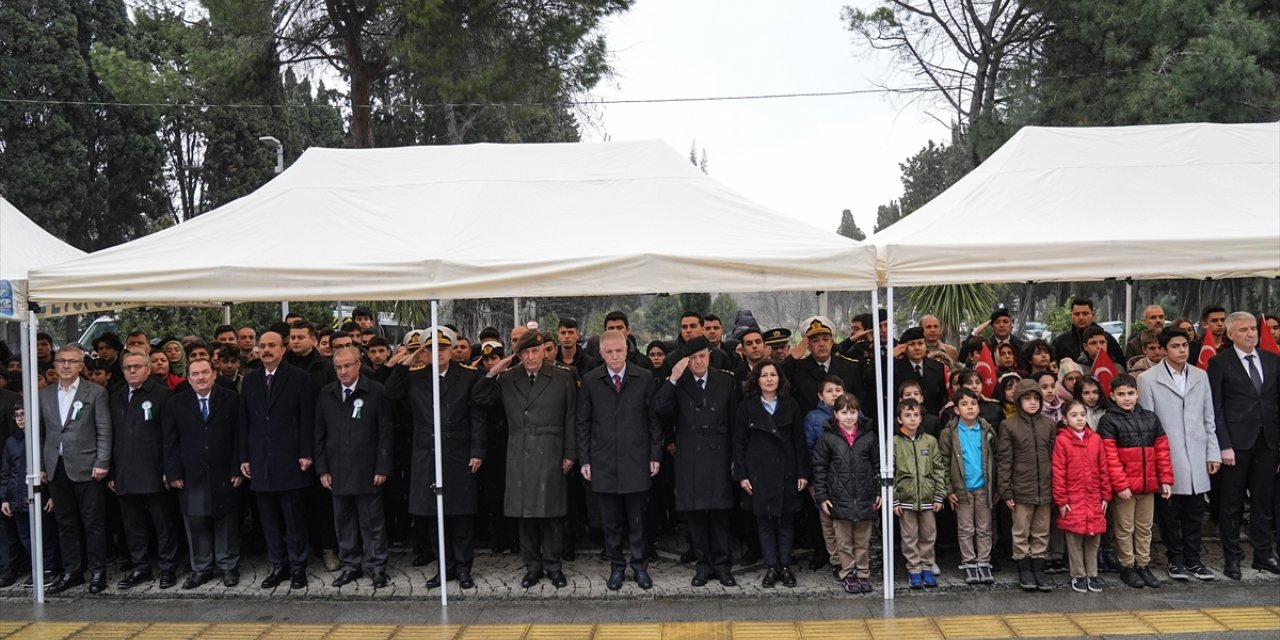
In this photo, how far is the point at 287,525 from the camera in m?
6.12

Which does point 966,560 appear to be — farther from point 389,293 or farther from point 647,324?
point 647,324

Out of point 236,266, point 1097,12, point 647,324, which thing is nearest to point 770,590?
point 236,266

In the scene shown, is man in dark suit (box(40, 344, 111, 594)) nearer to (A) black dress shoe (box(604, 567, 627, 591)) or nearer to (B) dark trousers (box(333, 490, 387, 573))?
(B) dark trousers (box(333, 490, 387, 573))

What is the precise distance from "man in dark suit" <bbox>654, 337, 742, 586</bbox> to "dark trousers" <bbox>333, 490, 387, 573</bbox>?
2043mm

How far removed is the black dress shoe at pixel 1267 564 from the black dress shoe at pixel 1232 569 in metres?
0.19

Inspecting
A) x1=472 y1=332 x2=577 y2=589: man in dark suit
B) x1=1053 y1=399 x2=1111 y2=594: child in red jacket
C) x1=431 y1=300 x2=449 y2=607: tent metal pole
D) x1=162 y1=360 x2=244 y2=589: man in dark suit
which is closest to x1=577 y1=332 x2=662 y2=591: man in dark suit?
x1=472 y1=332 x2=577 y2=589: man in dark suit

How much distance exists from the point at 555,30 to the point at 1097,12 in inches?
465

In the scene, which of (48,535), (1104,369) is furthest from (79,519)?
(1104,369)

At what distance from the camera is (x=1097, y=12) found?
61.0ft

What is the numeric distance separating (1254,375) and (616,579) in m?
4.46

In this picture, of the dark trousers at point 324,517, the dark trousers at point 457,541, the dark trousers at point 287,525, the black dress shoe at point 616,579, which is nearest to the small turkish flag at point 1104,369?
the black dress shoe at point 616,579

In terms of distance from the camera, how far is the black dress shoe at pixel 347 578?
6.02 meters

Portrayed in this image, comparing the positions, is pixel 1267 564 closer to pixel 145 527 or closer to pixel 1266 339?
pixel 1266 339

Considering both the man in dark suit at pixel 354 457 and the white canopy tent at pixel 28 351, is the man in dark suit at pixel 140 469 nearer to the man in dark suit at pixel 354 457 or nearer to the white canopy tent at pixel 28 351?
the white canopy tent at pixel 28 351
